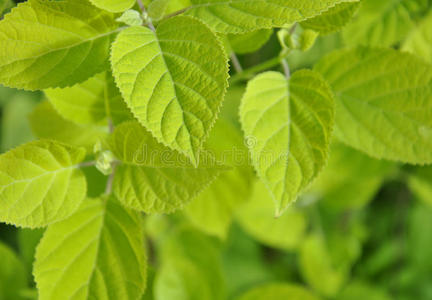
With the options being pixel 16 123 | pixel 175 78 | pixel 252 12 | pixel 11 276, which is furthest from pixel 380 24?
pixel 16 123

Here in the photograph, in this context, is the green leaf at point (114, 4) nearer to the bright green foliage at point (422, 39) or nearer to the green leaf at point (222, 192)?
the green leaf at point (222, 192)

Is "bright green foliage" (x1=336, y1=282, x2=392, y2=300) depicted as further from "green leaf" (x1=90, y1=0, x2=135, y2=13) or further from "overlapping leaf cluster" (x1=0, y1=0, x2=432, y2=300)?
"green leaf" (x1=90, y1=0, x2=135, y2=13)

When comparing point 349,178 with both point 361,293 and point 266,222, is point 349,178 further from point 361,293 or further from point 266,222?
point 361,293

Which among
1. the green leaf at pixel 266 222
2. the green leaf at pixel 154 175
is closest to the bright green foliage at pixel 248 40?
the green leaf at pixel 154 175

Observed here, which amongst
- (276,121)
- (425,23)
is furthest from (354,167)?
(276,121)

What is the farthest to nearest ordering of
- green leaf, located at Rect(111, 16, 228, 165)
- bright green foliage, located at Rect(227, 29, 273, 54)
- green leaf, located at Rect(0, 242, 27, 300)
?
green leaf, located at Rect(0, 242, 27, 300) → bright green foliage, located at Rect(227, 29, 273, 54) → green leaf, located at Rect(111, 16, 228, 165)

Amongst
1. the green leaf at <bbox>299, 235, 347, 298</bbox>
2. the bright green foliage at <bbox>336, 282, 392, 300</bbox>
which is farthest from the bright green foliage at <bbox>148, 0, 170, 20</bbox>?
the bright green foliage at <bbox>336, 282, 392, 300</bbox>
